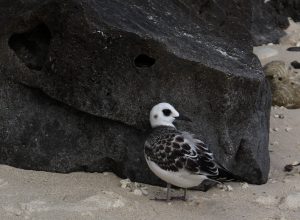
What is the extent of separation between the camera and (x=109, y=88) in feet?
17.9

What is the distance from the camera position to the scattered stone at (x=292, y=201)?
5375mm

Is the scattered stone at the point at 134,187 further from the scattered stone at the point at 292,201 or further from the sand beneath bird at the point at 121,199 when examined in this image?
the scattered stone at the point at 292,201

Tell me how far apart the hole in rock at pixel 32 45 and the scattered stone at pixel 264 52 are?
461 centimetres

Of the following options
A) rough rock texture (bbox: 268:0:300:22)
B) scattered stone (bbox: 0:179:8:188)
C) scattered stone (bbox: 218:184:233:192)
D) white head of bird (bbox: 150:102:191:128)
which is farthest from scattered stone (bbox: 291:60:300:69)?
scattered stone (bbox: 0:179:8:188)

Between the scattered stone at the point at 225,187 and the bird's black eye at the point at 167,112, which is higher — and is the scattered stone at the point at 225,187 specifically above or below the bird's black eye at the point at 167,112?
below

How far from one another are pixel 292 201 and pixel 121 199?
1.43 metres

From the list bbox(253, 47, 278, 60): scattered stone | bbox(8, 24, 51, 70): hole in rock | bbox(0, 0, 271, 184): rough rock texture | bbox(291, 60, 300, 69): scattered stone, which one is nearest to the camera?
bbox(0, 0, 271, 184): rough rock texture

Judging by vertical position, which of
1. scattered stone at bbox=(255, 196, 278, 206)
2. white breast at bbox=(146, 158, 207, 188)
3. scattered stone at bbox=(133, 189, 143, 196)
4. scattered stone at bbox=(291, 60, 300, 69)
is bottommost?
scattered stone at bbox=(291, 60, 300, 69)

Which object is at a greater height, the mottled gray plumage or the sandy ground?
the mottled gray plumage

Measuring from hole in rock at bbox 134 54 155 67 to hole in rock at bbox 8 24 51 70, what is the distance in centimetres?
80

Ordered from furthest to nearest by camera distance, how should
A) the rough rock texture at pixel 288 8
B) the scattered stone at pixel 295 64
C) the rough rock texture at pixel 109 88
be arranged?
the rough rock texture at pixel 288 8 → the scattered stone at pixel 295 64 → the rough rock texture at pixel 109 88

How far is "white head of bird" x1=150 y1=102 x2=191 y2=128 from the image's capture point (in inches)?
213

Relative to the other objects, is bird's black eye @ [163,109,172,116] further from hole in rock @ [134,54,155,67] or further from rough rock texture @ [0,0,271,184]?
Answer: hole in rock @ [134,54,155,67]

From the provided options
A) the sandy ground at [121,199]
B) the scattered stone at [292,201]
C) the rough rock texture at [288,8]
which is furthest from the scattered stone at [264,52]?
the scattered stone at [292,201]
